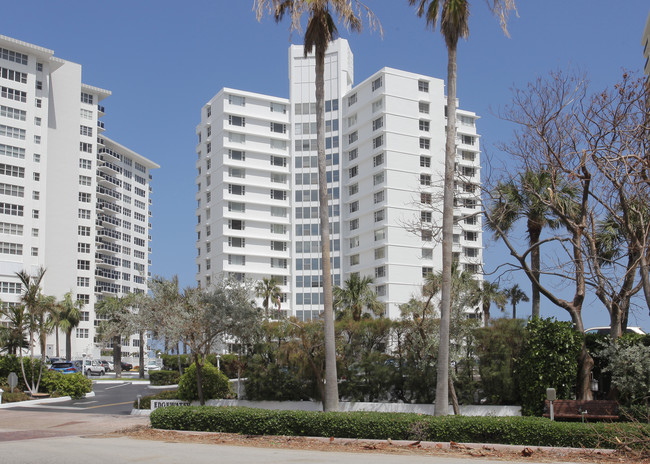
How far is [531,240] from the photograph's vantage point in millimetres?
38469

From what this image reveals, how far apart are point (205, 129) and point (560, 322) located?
263 ft

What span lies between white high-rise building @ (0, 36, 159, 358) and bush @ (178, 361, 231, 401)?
51.8m

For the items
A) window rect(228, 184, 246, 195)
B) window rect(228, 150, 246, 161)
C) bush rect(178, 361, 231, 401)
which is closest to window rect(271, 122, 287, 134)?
window rect(228, 150, 246, 161)

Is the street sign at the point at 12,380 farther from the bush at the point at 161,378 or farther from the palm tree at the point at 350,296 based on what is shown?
the palm tree at the point at 350,296

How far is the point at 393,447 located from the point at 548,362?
907cm

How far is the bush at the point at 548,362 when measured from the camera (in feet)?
81.0

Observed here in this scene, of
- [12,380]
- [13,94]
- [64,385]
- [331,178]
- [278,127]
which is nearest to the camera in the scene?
[12,380]

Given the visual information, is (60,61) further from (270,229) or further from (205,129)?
(270,229)

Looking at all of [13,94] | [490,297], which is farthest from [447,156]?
[13,94]

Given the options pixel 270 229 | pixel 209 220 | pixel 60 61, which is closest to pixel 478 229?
pixel 270 229

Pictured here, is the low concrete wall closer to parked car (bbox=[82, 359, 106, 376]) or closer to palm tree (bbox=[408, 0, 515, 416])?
palm tree (bbox=[408, 0, 515, 416])

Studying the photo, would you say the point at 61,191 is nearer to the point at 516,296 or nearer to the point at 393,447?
the point at 516,296

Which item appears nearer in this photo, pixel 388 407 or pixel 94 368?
pixel 388 407

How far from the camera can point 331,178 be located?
93938 mm
